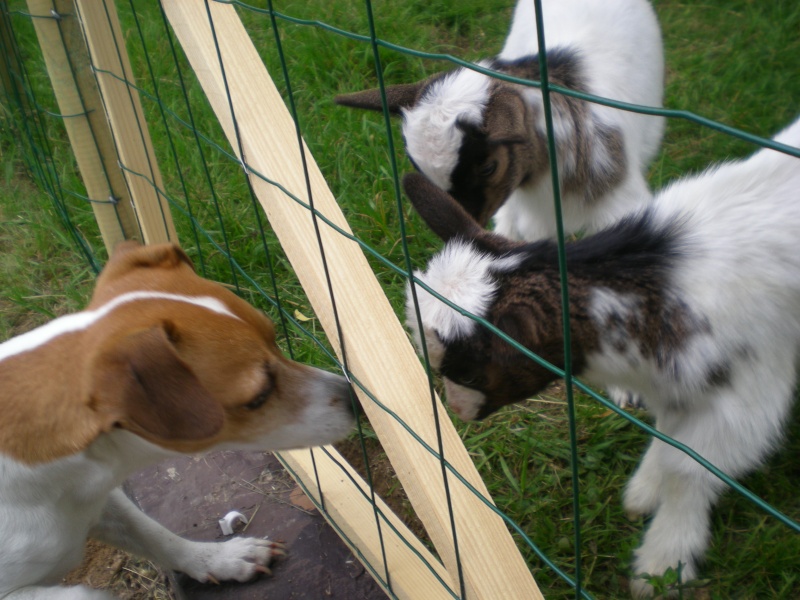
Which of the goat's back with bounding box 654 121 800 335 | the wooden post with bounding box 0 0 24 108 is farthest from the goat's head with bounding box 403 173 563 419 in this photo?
the wooden post with bounding box 0 0 24 108

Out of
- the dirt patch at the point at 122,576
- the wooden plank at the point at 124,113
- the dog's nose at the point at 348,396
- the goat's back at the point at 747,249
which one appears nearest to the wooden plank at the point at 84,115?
the wooden plank at the point at 124,113

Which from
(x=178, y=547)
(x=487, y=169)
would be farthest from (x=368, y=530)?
(x=487, y=169)

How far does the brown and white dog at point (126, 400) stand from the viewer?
1538mm

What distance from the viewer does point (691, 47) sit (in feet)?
14.7

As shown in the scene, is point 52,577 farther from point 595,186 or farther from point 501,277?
point 595,186

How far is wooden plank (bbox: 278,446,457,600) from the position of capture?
75.7 inches

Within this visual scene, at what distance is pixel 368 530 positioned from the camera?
212 centimetres

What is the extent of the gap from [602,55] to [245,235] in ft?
5.46

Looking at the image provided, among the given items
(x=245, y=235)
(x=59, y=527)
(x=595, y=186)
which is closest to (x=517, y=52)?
(x=595, y=186)

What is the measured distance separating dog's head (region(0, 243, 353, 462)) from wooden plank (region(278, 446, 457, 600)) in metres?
0.35

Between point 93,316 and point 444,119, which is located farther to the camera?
point 444,119

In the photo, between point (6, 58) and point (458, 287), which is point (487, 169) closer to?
point (458, 287)

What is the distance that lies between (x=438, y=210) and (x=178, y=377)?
911 mm

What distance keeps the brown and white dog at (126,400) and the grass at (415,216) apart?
435mm
